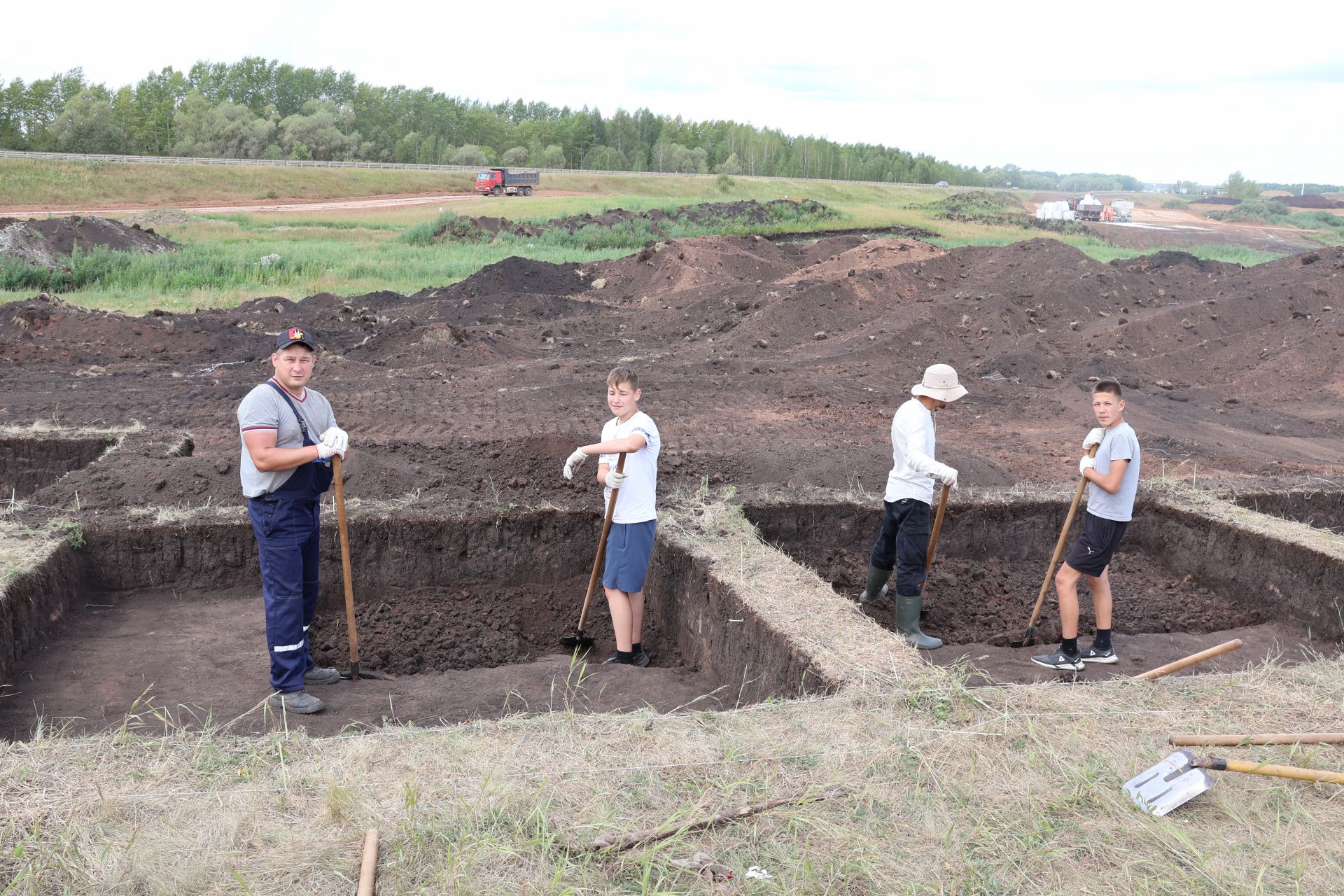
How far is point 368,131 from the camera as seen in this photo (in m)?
82.1

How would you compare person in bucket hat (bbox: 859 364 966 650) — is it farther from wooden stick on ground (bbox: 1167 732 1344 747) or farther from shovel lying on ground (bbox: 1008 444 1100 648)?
wooden stick on ground (bbox: 1167 732 1344 747)

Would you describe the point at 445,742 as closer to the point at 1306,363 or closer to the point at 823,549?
the point at 823,549

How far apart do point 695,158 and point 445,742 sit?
9466 cm

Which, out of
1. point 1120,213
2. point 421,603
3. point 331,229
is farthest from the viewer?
point 1120,213

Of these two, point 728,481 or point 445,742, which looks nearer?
point 445,742

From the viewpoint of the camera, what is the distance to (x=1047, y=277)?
74.0ft

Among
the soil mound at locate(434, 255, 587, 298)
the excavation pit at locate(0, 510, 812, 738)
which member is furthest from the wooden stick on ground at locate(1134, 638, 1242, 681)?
the soil mound at locate(434, 255, 587, 298)

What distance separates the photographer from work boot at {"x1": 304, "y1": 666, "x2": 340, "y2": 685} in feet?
17.8

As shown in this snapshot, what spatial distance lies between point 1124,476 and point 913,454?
48.4 inches

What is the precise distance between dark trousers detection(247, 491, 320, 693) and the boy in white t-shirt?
1.49m

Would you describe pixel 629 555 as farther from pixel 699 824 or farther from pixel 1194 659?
pixel 1194 659

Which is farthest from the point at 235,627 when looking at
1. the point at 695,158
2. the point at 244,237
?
the point at 695,158

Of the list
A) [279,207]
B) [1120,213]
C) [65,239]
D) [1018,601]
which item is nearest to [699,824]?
[1018,601]

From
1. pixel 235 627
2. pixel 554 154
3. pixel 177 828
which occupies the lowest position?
pixel 235 627
